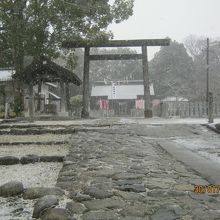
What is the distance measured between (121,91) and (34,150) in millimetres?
35654

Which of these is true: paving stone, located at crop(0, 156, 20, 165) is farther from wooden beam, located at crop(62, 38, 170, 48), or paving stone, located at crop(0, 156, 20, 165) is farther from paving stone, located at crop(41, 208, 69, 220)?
wooden beam, located at crop(62, 38, 170, 48)

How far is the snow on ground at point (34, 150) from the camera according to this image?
7582 mm

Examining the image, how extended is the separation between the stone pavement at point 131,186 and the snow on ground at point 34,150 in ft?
1.48

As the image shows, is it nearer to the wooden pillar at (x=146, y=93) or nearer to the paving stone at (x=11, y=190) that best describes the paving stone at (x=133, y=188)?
the paving stone at (x=11, y=190)

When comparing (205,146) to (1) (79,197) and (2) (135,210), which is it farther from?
(2) (135,210)

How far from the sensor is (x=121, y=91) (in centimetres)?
4347

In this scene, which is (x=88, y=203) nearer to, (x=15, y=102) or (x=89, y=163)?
(x=89, y=163)

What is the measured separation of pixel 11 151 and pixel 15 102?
1255 cm

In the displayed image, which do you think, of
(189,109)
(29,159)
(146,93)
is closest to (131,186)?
(29,159)

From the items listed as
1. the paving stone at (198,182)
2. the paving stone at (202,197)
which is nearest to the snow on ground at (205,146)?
the paving stone at (198,182)

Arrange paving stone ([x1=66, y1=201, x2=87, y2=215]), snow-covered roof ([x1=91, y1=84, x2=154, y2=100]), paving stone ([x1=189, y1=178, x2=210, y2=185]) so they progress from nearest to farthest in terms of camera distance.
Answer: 1. paving stone ([x1=66, y1=201, x2=87, y2=215])
2. paving stone ([x1=189, y1=178, x2=210, y2=185])
3. snow-covered roof ([x1=91, y1=84, x2=154, y2=100])

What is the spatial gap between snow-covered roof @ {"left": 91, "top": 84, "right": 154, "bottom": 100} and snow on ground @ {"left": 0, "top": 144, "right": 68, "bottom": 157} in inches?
1319

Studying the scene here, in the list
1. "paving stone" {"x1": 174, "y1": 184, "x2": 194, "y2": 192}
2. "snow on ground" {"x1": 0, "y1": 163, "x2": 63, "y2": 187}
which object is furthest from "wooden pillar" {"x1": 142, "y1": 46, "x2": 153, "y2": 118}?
"paving stone" {"x1": 174, "y1": 184, "x2": 194, "y2": 192}

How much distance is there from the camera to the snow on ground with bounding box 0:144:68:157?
758 centimetres
